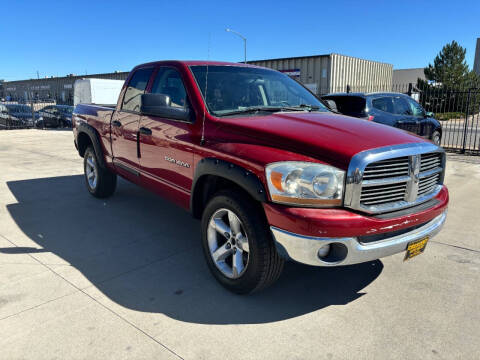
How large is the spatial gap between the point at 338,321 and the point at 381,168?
1.14 meters

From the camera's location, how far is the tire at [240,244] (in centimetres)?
271

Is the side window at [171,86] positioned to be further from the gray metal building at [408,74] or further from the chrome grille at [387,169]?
the gray metal building at [408,74]

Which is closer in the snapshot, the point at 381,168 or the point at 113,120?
the point at 381,168

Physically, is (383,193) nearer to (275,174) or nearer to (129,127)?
(275,174)

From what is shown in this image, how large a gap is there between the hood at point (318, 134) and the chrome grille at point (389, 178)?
81 millimetres

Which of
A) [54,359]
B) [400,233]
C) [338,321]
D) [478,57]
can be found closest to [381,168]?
[400,233]

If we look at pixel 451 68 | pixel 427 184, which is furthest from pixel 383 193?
pixel 451 68

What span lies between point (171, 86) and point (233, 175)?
5.24 feet

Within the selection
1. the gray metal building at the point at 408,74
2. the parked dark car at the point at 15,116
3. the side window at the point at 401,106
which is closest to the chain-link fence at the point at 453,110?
the side window at the point at 401,106

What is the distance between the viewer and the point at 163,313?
281 cm

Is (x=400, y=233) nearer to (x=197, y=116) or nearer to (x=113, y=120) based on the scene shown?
(x=197, y=116)

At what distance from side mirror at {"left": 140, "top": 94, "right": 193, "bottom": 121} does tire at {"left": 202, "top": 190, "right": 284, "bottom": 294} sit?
854 millimetres

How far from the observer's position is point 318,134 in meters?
2.77

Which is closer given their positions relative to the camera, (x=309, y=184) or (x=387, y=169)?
(x=309, y=184)
